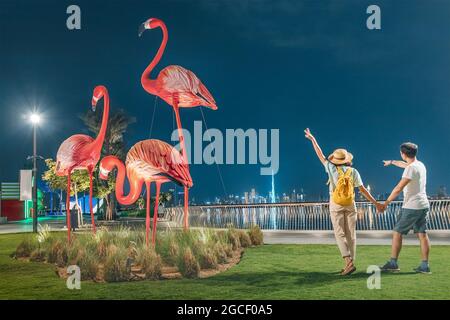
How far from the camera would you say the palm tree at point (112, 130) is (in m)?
34.7

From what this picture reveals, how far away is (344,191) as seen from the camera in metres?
8.17

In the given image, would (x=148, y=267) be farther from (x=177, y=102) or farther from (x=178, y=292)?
(x=177, y=102)

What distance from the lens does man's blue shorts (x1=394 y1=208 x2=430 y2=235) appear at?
8.18 m

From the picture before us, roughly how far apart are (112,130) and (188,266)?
28673mm

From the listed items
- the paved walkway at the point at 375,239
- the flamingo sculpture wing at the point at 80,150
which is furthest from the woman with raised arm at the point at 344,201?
the flamingo sculpture wing at the point at 80,150

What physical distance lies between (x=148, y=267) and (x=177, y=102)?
4266mm

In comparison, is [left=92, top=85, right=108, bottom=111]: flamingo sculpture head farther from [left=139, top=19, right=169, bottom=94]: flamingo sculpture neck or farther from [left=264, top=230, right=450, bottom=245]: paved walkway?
[left=264, top=230, right=450, bottom=245]: paved walkway

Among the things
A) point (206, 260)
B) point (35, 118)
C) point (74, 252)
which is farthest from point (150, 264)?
point (35, 118)

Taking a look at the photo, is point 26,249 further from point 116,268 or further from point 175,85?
point 175,85

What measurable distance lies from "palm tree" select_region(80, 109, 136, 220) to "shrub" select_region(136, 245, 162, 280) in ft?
86.1

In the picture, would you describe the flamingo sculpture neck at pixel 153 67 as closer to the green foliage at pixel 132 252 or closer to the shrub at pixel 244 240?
the green foliage at pixel 132 252

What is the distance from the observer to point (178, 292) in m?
7.39

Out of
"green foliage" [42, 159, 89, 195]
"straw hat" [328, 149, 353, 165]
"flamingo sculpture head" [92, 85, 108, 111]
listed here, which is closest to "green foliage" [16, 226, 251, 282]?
"straw hat" [328, 149, 353, 165]
